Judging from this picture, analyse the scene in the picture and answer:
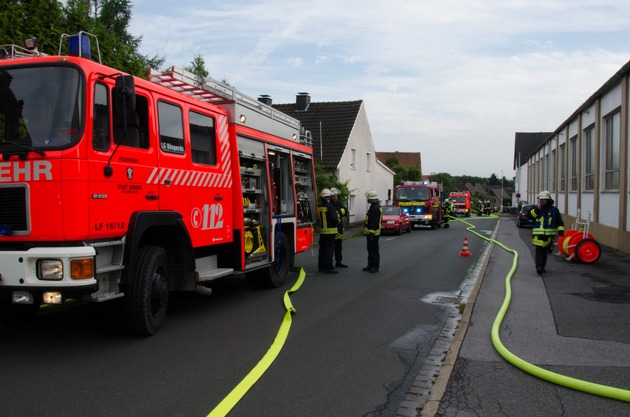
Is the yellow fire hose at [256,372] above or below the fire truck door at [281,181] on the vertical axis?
below

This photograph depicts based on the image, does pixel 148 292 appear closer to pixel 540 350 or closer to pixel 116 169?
pixel 116 169

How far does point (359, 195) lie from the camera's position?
34.2m

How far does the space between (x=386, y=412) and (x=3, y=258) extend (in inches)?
143

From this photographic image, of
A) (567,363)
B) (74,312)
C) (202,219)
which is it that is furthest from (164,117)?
(567,363)

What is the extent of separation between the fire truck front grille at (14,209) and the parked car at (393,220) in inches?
820

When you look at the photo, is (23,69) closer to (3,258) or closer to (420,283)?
(3,258)

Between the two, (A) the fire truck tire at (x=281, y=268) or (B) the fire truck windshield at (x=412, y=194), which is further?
(B) the fire truck windshield at (x=412, y=194)

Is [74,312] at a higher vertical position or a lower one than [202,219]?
lower

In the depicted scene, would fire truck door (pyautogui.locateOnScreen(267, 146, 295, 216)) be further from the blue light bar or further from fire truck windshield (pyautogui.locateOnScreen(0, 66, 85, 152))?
fire truck windshield (pyautogui.locateOnScreen(0, 66, 85, 152))

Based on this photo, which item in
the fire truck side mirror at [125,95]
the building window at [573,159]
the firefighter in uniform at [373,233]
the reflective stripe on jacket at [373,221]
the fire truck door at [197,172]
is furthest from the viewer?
the building window at [573,159]

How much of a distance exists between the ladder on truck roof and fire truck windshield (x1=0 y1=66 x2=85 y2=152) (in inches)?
88.6

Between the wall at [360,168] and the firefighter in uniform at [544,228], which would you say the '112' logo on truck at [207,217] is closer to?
the firefighter in uniform at [544,228]

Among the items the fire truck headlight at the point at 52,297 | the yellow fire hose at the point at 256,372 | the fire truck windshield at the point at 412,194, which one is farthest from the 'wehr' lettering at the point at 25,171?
the fire truck windshield at the point at 412,194

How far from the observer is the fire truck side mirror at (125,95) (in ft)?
17.7
